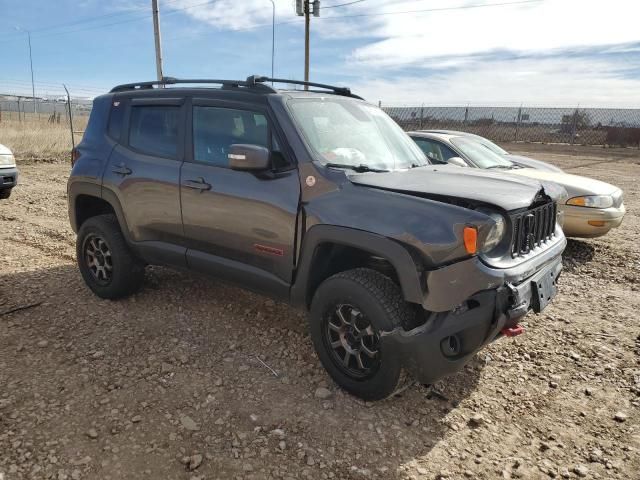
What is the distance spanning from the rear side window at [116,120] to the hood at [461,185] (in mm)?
2387

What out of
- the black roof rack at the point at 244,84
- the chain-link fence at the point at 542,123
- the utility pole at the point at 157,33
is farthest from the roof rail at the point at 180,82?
the chain-link fence at the point at 542,123

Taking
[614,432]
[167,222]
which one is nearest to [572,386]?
[614,432]

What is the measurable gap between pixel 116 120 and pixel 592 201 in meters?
5.36

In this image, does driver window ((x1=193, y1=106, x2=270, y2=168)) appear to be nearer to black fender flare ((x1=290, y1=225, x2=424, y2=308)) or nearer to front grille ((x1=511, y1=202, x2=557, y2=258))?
black fender flare ((x1=290, y1=225, x2=424, y2=308))

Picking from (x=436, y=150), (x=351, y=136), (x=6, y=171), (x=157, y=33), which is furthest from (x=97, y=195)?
(x=157, y=33)

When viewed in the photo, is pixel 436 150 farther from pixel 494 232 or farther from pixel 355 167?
pixel 494 232

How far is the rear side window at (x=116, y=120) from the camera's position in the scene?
421 centimetres

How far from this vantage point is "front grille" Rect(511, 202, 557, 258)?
281cm

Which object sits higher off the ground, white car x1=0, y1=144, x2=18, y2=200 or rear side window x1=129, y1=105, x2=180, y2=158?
rear side window x1=129, y1=105, x2=180, y2=158

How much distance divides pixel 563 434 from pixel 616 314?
6.88 feet

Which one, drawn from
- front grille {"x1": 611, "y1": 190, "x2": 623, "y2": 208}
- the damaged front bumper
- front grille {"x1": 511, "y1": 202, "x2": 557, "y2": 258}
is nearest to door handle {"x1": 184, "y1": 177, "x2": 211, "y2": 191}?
the damaged front bumper

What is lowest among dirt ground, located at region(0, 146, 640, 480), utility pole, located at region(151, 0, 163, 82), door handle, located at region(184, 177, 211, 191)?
dirt ground, located at region(0, 146, 640, 480)

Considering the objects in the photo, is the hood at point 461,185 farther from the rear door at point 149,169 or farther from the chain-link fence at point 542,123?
the chain-link fence at point 542,123

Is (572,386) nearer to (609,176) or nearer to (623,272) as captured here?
(623,272)
